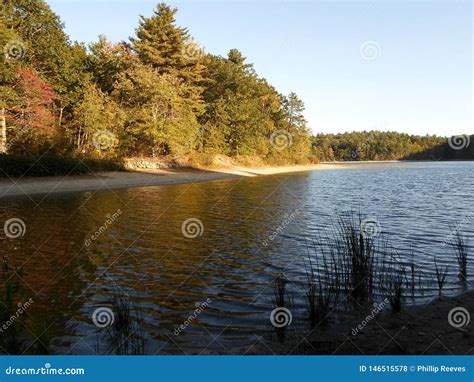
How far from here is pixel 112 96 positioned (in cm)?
4300

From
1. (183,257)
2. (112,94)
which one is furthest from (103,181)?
(183,257)

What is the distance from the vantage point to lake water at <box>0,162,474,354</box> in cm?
562

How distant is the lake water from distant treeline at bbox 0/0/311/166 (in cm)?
1639

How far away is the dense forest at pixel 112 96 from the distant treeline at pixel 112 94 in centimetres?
11

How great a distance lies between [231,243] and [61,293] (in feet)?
18.1

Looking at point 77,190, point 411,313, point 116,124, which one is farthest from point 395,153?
point 411,313

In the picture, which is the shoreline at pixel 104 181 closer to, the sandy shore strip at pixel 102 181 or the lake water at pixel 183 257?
the sandy shore strip at pixel 102 181

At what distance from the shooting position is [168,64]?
49969 millimetres

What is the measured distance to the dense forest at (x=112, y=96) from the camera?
31.4 m

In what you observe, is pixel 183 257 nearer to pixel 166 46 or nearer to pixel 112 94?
pixel 112 94

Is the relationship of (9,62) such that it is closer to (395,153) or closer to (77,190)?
(77,190)

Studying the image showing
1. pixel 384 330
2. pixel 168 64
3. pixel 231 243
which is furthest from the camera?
pixel 168 64

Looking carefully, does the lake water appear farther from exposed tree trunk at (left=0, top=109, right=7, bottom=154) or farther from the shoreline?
exposed tree trunk at (left=0, top=109, right=7, bottom=154)

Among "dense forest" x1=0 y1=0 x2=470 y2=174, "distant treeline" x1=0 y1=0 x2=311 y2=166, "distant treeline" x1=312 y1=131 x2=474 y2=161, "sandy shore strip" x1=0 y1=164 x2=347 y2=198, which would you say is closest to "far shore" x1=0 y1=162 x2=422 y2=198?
"sandy shore strip" x1=0 y1=164 x2=347 y2=198
